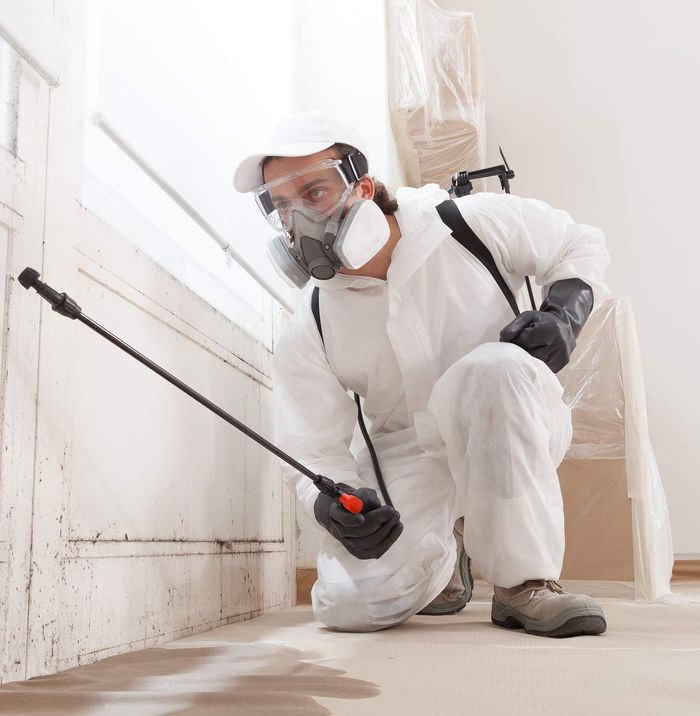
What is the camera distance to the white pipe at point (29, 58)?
1.01m

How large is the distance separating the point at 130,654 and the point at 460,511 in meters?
0.84

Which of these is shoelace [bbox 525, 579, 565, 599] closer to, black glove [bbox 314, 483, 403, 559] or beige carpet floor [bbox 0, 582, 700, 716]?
beige carpet floor [bbox 0, 582, 700, 716]

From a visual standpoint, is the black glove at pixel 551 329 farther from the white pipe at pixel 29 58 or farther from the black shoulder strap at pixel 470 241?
the white pipe at pixel 29 58

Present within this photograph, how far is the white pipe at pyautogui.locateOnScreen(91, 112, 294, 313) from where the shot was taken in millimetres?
1272

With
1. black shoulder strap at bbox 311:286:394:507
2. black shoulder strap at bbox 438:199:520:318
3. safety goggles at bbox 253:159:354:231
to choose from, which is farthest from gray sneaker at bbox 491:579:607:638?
safety goggles at bbox 253:159:354:231

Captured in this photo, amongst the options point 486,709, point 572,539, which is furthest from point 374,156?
point 486,709

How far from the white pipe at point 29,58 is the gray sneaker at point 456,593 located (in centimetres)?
132

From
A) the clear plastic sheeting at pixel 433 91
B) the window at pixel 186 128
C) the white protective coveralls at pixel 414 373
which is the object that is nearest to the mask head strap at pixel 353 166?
the white protective coveralls at pixel 414 373

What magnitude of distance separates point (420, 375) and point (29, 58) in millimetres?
951

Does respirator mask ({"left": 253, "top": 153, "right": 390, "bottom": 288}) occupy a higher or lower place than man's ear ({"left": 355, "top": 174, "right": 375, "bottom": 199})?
lower

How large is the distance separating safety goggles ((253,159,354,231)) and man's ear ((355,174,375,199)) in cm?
7

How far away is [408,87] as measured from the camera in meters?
2.81

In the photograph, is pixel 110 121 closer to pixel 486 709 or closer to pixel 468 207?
pixel 468 207

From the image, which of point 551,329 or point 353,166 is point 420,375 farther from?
point 353,166
